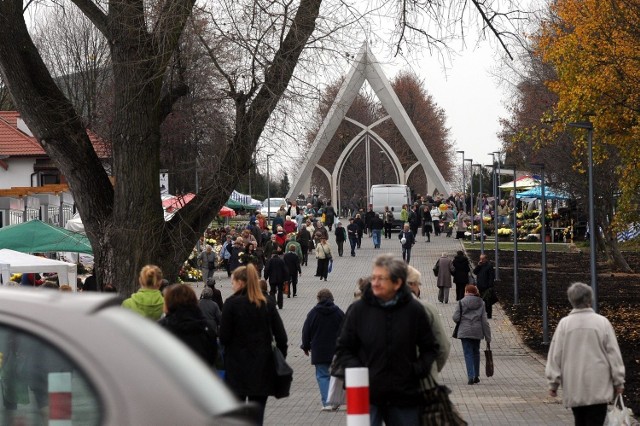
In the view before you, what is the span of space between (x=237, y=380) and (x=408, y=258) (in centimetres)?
3682

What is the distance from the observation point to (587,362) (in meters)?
9.36

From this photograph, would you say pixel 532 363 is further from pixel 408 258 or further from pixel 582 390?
pixel 408 258

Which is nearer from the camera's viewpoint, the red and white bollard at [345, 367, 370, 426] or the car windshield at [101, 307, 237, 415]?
the car windshield at [101, 307, 237, 415]

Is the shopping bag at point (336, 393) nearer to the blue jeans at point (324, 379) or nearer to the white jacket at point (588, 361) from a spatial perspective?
the blue jeans at point (324, 379)

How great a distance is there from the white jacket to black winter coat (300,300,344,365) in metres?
5.69

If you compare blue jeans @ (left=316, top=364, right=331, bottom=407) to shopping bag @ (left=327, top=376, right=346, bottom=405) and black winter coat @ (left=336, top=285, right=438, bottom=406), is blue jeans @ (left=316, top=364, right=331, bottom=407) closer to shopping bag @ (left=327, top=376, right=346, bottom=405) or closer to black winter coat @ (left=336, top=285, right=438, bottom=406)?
shopping bag @ (left=327, top=376, right=346, bottom=405)

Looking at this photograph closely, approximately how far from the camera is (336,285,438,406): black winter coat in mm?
7496

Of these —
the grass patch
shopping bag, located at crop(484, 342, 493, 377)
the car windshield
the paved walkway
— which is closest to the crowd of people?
the paved walkway

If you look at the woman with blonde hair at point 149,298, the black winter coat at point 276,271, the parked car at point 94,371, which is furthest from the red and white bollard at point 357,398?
the black winter coat at point 276,271

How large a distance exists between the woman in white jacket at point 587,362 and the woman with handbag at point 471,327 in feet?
30.3

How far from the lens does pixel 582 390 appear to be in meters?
9.34

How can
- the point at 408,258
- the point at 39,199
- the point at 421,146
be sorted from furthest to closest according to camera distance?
the point at 421,146
the point at 408,258
the point at 39,199

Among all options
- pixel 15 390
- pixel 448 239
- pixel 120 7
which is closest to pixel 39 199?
pixel 120 7

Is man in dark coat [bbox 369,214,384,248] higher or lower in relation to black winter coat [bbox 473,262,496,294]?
higher
